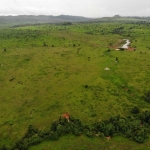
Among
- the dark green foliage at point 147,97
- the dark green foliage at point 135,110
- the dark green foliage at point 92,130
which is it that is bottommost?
the dark green foliage at point 92,130

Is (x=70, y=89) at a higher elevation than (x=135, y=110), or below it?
higher

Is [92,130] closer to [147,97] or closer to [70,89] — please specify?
[70,89]

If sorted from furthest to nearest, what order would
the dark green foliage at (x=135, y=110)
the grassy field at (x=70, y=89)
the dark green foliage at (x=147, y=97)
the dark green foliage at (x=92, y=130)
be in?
the dark green foliage at (x=147, y=97), the dark green foliage at (x=135, y=110), the grassy field at (x=70, y=89), the dark green foliage at (x=92, y=130)

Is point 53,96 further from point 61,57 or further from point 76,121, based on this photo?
point 61,57

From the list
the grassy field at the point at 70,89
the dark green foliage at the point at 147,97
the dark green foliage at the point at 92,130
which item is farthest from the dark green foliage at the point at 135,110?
the dark green foliage at the point at 147,97

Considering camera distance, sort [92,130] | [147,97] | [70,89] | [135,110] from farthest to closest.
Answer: [70,89] < [147,97] < [135,110] < [92,130]

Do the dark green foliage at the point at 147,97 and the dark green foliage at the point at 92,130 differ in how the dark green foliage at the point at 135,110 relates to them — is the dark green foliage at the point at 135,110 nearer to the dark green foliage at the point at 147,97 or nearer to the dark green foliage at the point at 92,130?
the dark green foliage at the point at 92,130

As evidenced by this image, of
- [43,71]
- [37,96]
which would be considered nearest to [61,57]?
[43,71]

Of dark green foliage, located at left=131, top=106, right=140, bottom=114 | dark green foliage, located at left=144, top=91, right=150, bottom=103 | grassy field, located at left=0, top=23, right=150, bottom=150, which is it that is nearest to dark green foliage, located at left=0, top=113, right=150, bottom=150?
grassy field, located at left=0, top=23, right=150, bottom=150

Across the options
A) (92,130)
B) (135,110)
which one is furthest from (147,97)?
(92,130)

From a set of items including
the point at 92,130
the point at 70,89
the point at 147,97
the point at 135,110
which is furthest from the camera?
the point at 70,89

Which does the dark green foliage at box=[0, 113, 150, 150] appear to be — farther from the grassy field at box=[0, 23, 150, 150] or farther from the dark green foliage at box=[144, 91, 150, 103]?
the dark green foliage at box=[144, 91, 150, 103]
